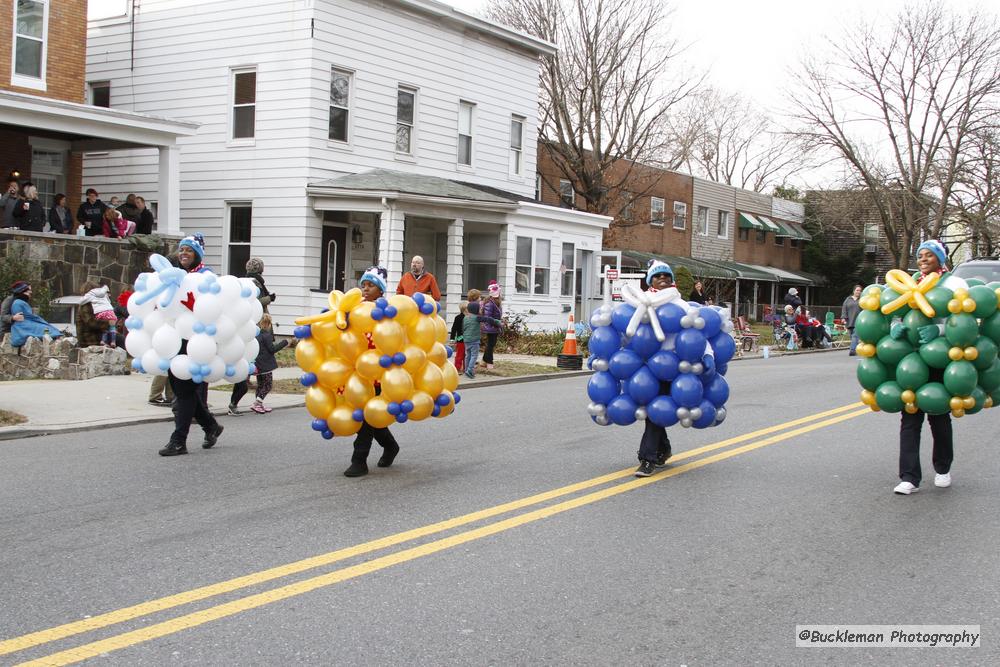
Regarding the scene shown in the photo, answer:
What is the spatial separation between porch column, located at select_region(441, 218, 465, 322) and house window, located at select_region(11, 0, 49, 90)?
955cm

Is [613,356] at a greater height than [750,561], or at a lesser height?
greater

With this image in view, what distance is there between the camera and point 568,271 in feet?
93.0

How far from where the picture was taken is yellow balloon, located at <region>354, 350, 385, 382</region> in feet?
25.7

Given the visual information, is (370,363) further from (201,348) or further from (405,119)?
(405,119)

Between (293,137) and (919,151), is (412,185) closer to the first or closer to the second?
(293,137)

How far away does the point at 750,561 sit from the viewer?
5816 mm

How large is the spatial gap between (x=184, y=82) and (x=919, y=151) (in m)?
31.6

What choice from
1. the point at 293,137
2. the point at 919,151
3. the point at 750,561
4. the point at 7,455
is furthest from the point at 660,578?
the point at 919,151

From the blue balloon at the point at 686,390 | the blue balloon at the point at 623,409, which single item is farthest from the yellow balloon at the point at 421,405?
the blue balloon at the point at 686,390

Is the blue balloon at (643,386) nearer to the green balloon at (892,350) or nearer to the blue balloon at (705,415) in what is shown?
the blue balloon at (705,415)

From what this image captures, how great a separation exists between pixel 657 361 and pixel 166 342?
4264mm

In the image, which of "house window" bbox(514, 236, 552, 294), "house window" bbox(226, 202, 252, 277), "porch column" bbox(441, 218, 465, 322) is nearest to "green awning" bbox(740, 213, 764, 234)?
"house window" bbox(514, 236, 552, 294)

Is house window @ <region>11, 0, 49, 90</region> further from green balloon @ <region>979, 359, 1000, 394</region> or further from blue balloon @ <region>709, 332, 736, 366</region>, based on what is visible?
green balloon @ <region>979, 359, 1000, 394</region>

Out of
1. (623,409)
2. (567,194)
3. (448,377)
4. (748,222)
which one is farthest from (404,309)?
(748,222)
